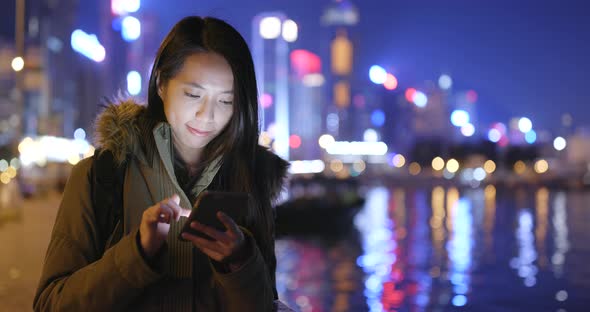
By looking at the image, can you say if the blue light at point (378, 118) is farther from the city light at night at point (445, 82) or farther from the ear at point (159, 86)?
the ear at point (159, 86)

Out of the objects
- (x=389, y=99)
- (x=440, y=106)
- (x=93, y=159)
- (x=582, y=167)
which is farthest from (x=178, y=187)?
(x=389, y=99)

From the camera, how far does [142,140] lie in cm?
185

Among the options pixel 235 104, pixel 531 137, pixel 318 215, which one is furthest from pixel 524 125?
pixel 235 104

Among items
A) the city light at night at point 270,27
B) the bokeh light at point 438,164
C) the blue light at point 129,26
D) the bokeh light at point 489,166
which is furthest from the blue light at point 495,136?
the blue light at point 129,26

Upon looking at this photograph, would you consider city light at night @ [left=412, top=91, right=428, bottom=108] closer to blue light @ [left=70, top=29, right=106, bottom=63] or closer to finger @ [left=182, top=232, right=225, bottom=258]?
blue light @ [left=70, top=29, right=106, bottom=63]

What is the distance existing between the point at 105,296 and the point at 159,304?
0.19 metres

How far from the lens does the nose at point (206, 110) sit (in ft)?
6.10

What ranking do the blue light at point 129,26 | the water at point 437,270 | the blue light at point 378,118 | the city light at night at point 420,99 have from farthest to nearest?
the blue light at point 378,118 < the city light at night at point 420,99 < the blue light at point 129,26 < the water at point 437,270

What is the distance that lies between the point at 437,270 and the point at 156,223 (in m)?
12.3

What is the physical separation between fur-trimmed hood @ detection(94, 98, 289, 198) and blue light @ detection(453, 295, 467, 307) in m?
8.10

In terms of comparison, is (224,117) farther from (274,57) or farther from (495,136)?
(495,136)

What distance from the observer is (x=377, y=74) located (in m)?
175

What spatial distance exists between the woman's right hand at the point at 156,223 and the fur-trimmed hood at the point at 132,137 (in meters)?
0.26

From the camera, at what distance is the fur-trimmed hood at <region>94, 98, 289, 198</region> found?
1798mm
